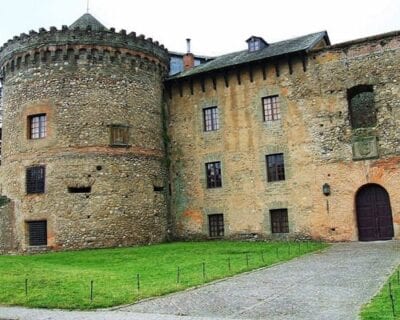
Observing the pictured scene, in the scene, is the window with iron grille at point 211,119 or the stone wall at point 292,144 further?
the window with iron grille at point 211,119

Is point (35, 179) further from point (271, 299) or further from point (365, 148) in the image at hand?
point (271, 299)

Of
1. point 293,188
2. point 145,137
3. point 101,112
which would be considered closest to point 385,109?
point 293,188

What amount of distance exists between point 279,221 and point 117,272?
12.0 meters

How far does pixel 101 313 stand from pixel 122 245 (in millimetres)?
15446

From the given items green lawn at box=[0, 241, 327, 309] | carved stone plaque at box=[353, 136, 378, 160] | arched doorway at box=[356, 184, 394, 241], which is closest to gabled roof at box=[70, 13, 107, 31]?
green lawn at box=[0, 241, 327, 309]

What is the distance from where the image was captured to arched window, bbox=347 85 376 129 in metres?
24.8

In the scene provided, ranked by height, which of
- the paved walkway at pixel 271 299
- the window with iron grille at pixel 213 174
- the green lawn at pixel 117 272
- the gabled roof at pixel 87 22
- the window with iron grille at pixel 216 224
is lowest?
the paved walkway at pixel 271 299

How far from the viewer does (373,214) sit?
2295cm

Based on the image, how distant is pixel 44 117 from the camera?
25484mm

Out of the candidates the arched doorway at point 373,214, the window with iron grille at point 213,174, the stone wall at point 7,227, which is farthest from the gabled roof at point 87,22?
the arched doorway at point 373,214

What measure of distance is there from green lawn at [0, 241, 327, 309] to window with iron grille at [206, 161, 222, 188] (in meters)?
5.25

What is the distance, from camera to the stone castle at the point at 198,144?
2323 centimetres

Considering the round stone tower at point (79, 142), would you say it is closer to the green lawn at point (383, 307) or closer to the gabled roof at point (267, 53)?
the gabled roof at point (267, 53)

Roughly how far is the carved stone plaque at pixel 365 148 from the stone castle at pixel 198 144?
5 cm
